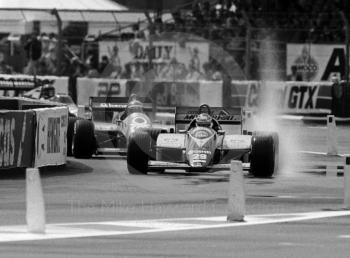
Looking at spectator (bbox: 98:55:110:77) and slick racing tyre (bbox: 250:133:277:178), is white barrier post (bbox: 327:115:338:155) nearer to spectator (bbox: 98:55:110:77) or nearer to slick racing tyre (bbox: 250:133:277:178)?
slick racing tyre (bbox: 250:133:277:178)

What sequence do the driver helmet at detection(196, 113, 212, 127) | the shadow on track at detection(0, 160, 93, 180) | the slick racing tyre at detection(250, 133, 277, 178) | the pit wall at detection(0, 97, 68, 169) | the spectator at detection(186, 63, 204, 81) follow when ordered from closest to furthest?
1. the shadow on track at detection(0, 160, 93, 180)
2. the slick racing tyre at detection(250, 133, 277, 178)
3. the pit wall at detection(0, 97, 68, 169)
4. the driver helmet at detection(196, 113, 212, 127)
5. the spectator at detection(186, 63, 204, 81)

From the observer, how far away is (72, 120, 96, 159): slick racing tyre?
2367 cm

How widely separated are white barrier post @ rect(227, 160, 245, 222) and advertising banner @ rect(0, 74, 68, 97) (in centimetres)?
1858

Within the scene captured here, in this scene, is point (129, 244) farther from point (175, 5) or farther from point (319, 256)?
point (175, 5)

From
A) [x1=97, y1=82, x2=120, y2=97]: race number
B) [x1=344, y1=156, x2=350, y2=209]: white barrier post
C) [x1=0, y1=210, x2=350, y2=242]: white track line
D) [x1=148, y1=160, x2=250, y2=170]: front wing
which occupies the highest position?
[x1=97, y1=82, x2=120, y2=97]: race number

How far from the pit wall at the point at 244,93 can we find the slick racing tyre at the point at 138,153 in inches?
737

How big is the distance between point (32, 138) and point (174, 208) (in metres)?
5.92

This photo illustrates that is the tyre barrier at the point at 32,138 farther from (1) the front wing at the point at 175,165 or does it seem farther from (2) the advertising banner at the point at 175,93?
(2) the advertising banner at the point at 175,93

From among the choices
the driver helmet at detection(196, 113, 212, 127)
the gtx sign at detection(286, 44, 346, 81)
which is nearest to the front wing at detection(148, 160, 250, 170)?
the driver helmet at detection(196, 113, 212, 127)

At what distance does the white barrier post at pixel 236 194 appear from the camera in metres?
13.5

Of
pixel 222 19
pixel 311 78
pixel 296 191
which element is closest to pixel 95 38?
pixel 222 19

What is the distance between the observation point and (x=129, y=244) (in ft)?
38.7

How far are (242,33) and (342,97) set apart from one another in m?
3.53

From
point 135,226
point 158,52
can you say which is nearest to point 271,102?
point 158,52
